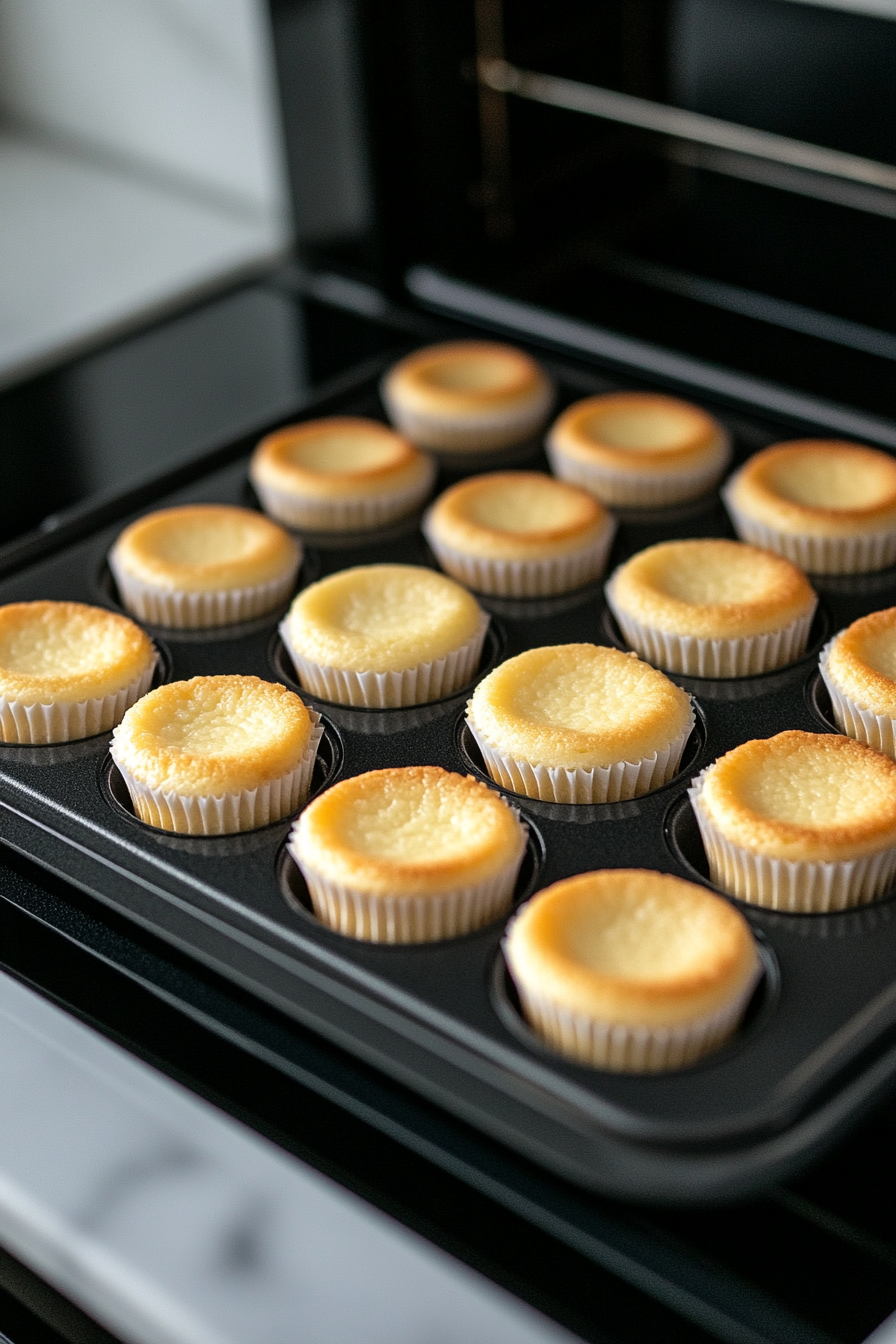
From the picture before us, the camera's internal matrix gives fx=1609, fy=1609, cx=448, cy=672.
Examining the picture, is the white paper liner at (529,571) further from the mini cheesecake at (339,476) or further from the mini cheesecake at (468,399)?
the mini cheesecake at (468,399)

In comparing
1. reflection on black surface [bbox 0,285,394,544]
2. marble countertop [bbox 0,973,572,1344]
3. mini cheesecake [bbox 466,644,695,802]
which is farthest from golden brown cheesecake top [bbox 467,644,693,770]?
reflection on black surface [bbox 0,285,394,544]

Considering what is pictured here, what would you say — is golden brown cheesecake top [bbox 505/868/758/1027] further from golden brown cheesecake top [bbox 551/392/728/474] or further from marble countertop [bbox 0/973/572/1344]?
golden brown cheesecake top [bbox 551/392/728/474]

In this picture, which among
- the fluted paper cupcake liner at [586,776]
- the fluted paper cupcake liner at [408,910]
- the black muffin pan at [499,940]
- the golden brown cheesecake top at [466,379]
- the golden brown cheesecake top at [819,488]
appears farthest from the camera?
the golden brown cheesecake top at [466,379]

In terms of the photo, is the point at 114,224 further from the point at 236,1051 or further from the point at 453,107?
the point at 236,1051

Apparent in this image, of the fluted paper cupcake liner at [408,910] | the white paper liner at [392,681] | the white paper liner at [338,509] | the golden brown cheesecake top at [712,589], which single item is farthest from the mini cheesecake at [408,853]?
the white paper liner at [338,509]

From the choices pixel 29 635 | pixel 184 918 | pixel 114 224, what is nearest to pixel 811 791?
pixel 184 918
